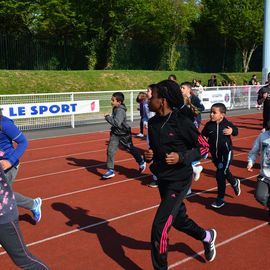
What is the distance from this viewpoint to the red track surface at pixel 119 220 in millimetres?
4902

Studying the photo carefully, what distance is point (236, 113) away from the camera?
881 inches

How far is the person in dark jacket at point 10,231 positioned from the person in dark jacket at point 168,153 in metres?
1.15

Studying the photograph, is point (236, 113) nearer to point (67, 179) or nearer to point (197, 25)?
point (67, 179)

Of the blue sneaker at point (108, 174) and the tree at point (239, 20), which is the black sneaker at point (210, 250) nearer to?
the blue sneaker at point (108, 174)

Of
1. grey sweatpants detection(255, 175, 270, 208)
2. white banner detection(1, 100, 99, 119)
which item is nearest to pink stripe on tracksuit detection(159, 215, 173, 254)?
grey sweatpants detection(255, 175, 270, 208)

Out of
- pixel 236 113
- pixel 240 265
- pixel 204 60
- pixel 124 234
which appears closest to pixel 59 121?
pixel 236 113

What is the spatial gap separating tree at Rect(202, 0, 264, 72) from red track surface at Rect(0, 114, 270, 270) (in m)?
32.1

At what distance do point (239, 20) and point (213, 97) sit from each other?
20.2m

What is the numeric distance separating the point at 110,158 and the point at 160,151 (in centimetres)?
459

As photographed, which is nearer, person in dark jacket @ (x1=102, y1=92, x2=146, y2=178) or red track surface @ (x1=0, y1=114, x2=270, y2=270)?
red track surface @ (x1=0, y1=114, x2=270, y2=270)

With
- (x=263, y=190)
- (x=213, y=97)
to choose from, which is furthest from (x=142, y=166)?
(x=213, y=97)

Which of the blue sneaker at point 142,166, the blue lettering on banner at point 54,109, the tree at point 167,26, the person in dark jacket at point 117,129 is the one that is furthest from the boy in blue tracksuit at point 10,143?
the tree at point 167,26

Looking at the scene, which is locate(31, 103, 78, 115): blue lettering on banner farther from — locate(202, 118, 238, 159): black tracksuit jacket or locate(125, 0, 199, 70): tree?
locate(125, 0, 199, 70): tree

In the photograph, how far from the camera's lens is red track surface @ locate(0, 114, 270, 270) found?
4.90 meters
